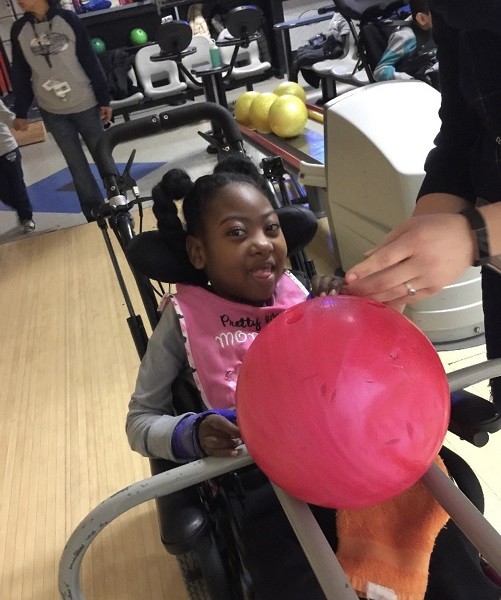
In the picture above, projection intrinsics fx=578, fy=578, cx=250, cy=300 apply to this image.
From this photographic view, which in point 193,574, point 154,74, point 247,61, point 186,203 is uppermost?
point 186,203

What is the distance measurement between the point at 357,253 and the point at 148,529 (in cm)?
135

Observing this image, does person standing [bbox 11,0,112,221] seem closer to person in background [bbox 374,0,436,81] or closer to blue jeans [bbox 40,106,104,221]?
blue jeans [bbox 40,106,104,221]

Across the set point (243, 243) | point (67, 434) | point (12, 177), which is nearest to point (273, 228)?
point (243, 243)

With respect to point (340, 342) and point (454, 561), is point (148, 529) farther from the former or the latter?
point (340, 342)

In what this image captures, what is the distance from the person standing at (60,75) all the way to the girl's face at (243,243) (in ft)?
7.68

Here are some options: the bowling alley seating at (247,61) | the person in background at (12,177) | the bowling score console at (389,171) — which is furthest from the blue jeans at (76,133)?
the bowling alley seating at (247,61)

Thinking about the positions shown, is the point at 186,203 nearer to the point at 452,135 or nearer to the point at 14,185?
the point at 452,135

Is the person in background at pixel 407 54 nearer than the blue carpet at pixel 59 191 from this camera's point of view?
Yes

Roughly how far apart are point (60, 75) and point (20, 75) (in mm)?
273

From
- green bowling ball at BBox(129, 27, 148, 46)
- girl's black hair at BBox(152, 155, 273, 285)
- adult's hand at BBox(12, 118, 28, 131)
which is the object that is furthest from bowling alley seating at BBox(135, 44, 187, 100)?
girl's black hair at BBox(152, 155, 273, 285)

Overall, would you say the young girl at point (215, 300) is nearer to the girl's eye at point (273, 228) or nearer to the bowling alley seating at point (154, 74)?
the girl's eye at point (273, 228)

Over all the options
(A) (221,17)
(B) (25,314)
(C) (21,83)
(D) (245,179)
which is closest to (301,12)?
(A) (221,17)

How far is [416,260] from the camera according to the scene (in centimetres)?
68

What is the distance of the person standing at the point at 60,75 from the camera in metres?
3.49
